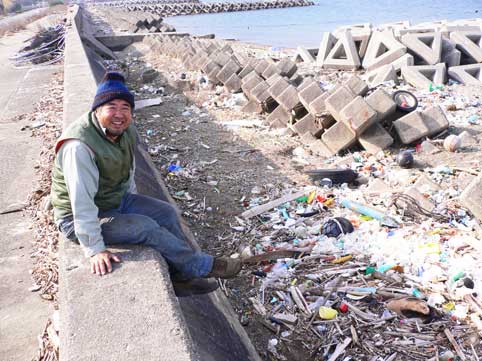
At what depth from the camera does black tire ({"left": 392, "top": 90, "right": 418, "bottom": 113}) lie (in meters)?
7.28

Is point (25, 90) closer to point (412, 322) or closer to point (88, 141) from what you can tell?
point (88, 141)

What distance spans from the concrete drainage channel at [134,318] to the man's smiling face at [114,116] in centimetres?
78

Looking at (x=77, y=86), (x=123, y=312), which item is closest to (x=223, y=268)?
(x=123, y=312)

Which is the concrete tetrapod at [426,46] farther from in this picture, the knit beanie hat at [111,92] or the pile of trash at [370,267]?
the knit beanie hat at [111,92]

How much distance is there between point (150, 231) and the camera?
299 cm

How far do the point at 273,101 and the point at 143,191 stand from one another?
5205mm

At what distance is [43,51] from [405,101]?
13.7 m

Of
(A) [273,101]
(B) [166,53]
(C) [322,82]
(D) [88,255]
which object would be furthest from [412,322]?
(B) [166,53]

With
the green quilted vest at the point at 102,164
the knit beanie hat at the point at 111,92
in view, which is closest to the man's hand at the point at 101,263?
the green quilted vest at the point at 102,164

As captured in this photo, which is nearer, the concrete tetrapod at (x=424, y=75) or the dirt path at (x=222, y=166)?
the dirt path at (x=222, y=166)

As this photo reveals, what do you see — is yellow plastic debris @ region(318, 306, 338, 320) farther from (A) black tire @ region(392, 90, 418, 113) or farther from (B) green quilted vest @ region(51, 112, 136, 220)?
(A) black tire @ region(392, 90, 418, 113)

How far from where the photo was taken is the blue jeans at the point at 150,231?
2957 mm

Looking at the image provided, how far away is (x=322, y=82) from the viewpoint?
1175 cm

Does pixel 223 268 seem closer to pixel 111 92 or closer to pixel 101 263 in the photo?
pixel 101 263
